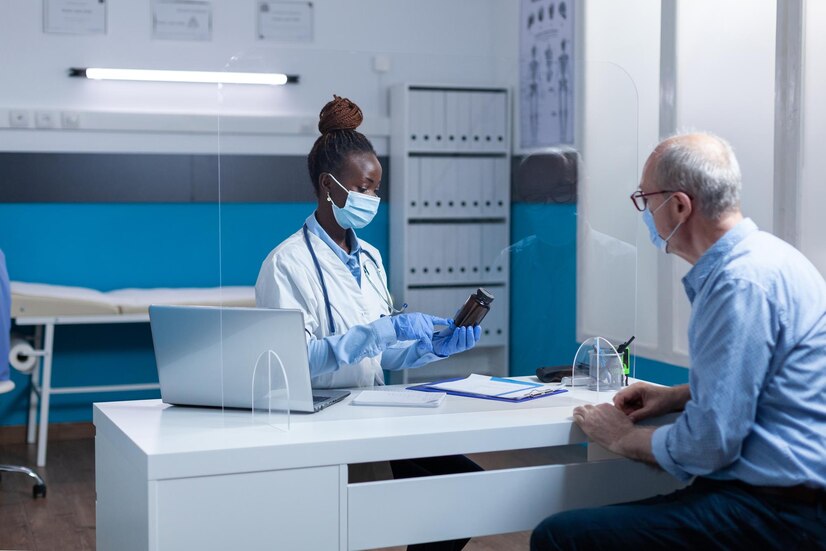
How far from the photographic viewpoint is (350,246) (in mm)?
2189

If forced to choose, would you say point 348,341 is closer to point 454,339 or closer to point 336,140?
point 454,339

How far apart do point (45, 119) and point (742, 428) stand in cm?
389

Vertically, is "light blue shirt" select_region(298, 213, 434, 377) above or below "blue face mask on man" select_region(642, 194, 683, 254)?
below

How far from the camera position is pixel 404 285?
2.35 m

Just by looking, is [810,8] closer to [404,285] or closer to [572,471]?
[404,285]

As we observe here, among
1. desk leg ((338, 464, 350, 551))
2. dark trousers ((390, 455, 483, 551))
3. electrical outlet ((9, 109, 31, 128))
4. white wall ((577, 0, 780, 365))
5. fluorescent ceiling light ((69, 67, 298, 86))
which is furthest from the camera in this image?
fluorescent ceiling light ((69, 67, 298, 86))

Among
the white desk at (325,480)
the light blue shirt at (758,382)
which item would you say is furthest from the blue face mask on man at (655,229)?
the white desk at (325,480)

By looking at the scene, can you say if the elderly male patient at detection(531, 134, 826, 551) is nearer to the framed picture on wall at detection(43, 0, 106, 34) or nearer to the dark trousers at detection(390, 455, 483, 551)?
the dark trousers at detection(390, 455, 483, 551)

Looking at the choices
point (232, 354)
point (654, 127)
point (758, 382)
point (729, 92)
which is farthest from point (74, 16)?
point (758, 382)

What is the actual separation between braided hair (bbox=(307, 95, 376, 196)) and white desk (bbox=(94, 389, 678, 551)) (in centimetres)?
50

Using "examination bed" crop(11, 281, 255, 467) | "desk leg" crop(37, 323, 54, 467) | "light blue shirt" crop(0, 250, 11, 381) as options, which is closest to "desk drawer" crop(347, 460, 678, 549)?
"examination bed" crop(11, 281, 255, 467)

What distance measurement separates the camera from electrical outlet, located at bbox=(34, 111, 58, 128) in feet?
15.4

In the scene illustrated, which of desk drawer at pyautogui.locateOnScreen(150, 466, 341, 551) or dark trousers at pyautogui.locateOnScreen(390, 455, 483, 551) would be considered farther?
dark trousers at pyautogui.locateOnScreen(390, 455, 483, 551)

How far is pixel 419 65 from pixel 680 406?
0.91 meters
